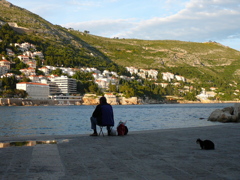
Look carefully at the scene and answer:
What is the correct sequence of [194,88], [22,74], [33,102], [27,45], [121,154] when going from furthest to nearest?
1. [194,88]
2. [27,45]
3. [22,74]
4. [33,102]
5. [121,154]

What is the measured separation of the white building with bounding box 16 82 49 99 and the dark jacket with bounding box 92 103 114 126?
385 ft

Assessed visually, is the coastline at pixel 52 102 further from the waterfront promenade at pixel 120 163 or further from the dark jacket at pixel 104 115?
the waterfront promenade at pixel 120 163

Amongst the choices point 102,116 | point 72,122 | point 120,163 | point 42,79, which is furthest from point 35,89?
point 120,163

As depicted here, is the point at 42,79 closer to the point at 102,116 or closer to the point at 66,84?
the point at 66,84

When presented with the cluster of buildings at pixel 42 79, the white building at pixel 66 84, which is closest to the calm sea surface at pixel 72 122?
the cluster of buildings at pixel 42 79

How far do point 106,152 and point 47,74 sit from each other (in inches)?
6108

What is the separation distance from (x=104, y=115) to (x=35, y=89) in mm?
120481

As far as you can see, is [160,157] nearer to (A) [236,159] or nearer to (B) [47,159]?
(A) [236,159]

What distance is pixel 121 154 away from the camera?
7.35 meters

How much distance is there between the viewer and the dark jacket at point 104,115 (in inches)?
465

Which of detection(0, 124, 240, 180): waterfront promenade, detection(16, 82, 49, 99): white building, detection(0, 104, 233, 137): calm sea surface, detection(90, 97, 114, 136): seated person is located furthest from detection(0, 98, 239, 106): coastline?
detection(0, 124, 240, 180): waterfront promenade

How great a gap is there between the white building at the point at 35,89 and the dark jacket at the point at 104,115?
385 ft

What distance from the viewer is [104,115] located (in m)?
12.0

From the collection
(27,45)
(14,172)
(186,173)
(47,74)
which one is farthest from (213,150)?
(27,45)
